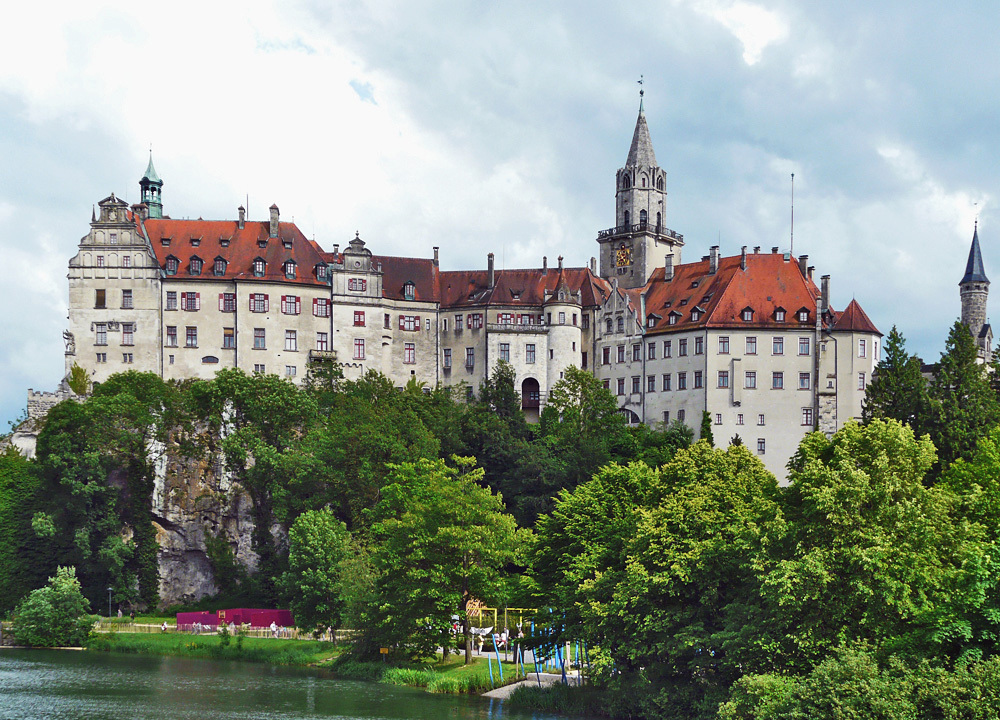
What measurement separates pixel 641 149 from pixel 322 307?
108ft

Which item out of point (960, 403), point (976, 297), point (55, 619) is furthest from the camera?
point (976, 297)

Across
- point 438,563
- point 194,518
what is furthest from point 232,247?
point 438,563

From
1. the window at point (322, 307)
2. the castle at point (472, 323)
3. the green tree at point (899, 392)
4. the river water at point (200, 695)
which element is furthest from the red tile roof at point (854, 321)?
the river water at point (200, 695)

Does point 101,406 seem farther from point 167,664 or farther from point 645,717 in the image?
point 645,717

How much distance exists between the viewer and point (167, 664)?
64812 mm

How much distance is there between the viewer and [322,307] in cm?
9850

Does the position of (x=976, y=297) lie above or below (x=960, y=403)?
above

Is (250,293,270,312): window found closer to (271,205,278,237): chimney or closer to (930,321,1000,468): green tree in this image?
(271,205,278,237): chimney

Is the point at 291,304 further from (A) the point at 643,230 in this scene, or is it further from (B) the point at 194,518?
(A) the point at 643,230

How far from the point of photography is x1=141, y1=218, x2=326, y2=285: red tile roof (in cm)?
9700

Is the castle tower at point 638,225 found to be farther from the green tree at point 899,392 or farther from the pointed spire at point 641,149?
the green tree at point 899,392

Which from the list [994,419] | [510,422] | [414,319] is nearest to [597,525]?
[994,419]

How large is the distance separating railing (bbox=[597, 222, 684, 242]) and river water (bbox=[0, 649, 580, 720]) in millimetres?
56826

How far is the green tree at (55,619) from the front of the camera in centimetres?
7138
